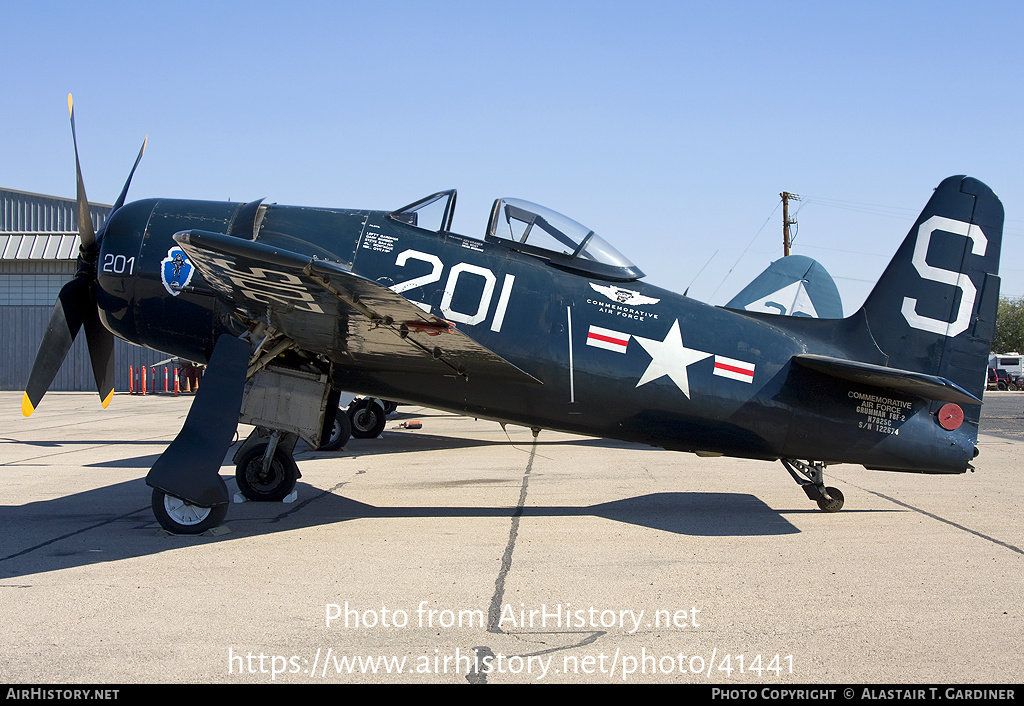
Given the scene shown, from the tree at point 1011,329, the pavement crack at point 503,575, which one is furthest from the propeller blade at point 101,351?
the tree at point 1011,329

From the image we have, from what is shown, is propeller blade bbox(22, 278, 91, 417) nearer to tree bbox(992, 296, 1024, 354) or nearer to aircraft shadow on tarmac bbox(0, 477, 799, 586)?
aircraft shadow on tarmac bbox(0, 477, 799, 586)

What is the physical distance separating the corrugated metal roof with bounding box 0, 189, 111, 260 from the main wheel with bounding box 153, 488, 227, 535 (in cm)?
3411

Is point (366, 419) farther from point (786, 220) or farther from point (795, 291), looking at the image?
point (786, 220)

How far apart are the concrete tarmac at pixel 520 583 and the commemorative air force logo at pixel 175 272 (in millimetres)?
2088

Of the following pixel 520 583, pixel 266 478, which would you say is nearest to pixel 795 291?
pixel 266 478

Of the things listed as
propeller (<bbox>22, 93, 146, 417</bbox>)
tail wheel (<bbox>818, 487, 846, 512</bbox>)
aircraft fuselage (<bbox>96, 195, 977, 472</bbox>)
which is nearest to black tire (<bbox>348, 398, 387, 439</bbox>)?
propeller (<bbox>22, 93, 146, 417</bbox>)

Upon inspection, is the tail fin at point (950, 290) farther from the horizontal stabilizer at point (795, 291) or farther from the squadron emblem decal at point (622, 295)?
the horizontal stabilizer at point (795, 291)

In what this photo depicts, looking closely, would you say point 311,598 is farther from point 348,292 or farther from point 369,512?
point 369,512

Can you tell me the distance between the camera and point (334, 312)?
5.81m

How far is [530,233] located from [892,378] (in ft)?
10.6

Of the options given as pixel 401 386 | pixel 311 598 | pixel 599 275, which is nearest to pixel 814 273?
pixel 599 275

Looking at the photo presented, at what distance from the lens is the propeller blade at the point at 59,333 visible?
24.3 feet

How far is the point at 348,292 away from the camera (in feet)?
17.6
